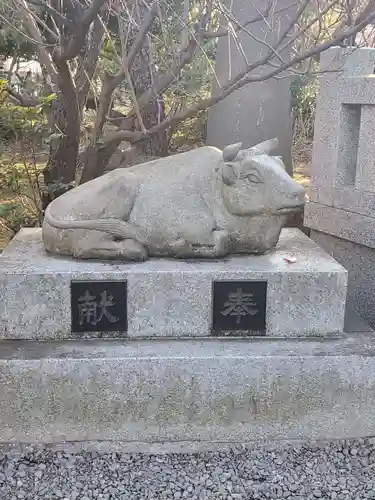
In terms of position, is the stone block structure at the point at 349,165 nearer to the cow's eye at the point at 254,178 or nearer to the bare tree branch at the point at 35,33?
the cow's eye at the point at 254,178

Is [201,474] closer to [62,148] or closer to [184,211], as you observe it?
[184,211]

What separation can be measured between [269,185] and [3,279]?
1374 millimetres

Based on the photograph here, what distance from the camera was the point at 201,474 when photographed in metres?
2.88

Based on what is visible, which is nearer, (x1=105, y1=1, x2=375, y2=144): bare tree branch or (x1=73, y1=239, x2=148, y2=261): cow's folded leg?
(x1=73, y1=239, x2=148, y2=261): cow's folded leg

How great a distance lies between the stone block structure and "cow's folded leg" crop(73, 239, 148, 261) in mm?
1608

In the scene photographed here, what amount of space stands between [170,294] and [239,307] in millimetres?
351

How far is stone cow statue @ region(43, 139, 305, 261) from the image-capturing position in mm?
3197

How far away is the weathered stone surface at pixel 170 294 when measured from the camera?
3080 millimetres

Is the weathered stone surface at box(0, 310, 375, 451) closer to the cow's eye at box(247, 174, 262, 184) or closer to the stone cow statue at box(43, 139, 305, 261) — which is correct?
the stone cow statue at box(43, 139, 305, 261)

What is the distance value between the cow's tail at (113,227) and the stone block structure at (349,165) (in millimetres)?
1607

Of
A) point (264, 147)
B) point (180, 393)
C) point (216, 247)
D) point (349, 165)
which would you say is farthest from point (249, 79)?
point (180, 393)

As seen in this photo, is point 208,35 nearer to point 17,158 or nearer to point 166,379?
point 166,379

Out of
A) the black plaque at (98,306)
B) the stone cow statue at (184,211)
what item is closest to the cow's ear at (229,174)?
the stone cow statue at (184,211)

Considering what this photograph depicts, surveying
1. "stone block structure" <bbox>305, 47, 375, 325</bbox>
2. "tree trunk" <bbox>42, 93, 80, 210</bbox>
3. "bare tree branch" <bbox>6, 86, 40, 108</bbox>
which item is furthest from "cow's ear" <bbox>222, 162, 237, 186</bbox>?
"bare tree branch" <bbox>6, 86, 40, 108</bbox>
